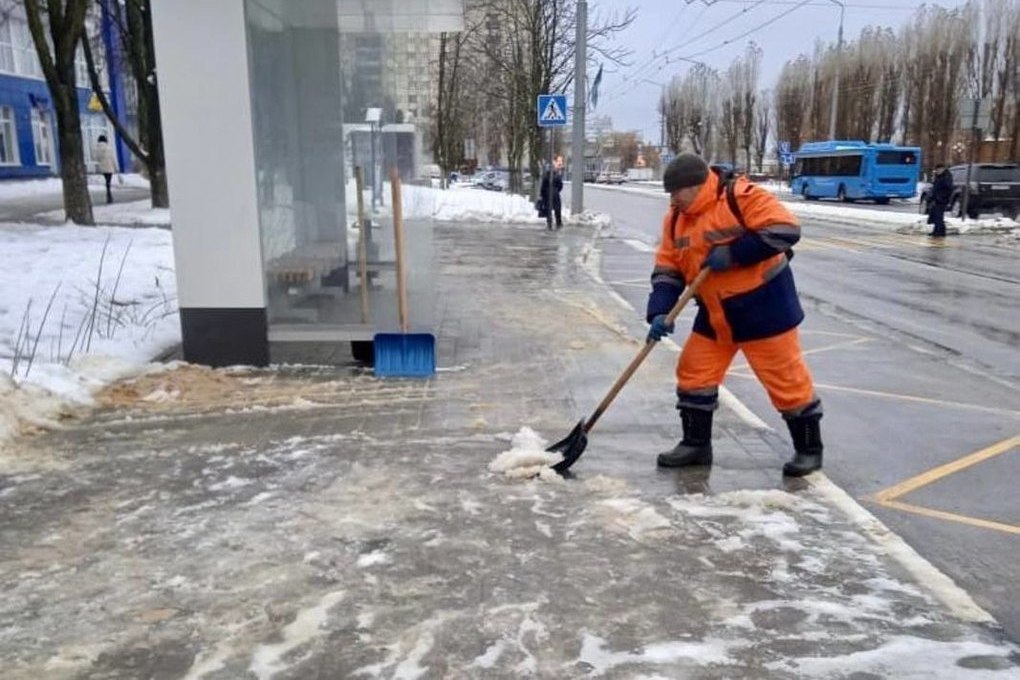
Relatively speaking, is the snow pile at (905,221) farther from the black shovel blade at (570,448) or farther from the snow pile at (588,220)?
the black shovel blade at (570,448)

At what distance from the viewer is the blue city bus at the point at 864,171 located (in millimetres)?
39113

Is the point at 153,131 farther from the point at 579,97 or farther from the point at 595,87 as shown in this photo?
the point at 595,87

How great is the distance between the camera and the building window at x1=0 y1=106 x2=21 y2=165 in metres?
36.2

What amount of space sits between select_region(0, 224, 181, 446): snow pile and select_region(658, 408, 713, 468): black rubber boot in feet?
12.8

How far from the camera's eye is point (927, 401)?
650 cm

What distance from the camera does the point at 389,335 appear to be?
22.9 feet

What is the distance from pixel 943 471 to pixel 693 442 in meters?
1.42

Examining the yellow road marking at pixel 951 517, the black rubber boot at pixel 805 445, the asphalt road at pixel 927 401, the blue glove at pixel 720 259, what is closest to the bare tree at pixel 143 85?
the asphalt road at pixel 927 401

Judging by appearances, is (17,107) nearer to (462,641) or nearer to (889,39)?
(462,641)

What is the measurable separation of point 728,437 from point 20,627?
390 cm

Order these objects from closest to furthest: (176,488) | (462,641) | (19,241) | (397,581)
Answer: (462,641)
(397,581)
(176,488)
(19,241)

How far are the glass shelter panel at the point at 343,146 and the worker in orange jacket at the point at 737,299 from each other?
9.79 ft

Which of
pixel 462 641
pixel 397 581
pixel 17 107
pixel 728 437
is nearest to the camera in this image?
pixel 462 641

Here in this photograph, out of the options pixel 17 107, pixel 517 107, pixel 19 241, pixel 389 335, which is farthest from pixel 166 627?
pixel 17 107
